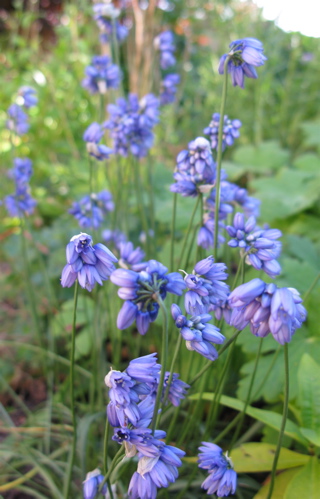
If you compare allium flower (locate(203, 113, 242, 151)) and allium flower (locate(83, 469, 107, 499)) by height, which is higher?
allium flower (locate(203, 113, 242, 151))

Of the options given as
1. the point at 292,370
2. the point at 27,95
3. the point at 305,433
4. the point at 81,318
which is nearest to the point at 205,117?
the point at 27,95

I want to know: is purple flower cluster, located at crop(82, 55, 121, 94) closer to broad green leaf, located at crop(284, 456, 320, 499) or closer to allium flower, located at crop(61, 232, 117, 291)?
allium flower, located at crop(61, 232, 117, 291)

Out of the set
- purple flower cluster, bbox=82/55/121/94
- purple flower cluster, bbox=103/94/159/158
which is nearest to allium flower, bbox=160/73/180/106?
purple flower cluster, bbox=82/55/121/94

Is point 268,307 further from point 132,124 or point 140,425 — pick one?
point 132,124

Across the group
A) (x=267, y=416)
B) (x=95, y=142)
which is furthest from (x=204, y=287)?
(x=95, y=142)

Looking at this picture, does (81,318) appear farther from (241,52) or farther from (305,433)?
(241,52)

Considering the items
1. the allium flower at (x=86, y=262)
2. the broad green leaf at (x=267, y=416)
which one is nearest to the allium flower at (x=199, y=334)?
the allium flower at (x=86, y=262)

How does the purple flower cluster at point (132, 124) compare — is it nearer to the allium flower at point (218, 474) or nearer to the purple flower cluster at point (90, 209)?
the purple flower cluster at point (90, 209)
